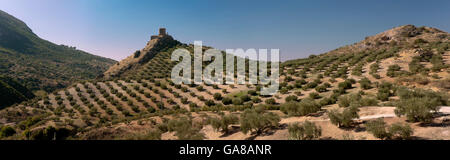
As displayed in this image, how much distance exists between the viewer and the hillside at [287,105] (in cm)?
804

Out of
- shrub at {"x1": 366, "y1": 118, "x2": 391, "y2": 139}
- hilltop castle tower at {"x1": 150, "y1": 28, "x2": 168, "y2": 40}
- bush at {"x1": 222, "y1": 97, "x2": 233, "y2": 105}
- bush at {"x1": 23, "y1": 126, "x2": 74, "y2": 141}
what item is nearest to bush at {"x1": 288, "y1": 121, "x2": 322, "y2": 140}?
shrub at {"x1": 366, "y1": 118, "x2": 391, "y2": 139}

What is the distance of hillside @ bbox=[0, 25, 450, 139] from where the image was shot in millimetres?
8039

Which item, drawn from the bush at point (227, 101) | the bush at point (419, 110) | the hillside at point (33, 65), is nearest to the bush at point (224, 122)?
the bush at point (419, 110)

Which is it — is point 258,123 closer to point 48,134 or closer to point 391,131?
point 391,131

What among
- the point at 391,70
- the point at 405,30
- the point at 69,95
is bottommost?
the point at 69,95

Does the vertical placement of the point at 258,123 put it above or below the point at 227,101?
above

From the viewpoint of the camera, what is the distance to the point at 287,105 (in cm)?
1353

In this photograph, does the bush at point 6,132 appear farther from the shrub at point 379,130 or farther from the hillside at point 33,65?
the hillside at point 33,65

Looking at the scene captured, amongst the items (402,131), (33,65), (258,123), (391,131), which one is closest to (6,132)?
(258,123)
